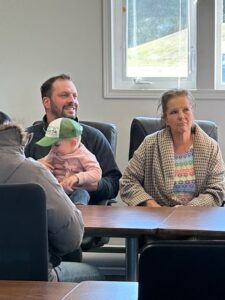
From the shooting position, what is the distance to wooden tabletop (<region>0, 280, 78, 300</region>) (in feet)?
5.15

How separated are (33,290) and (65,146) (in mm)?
1649

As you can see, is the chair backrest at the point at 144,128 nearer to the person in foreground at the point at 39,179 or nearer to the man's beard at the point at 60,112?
the man's beard at the point at 60,112

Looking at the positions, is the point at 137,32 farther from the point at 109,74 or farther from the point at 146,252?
the point at 146,252

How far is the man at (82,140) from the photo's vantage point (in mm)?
3422

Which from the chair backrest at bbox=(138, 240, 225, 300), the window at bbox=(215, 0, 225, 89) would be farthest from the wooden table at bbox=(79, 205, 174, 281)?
the window at bbox=(215, 0, 225, 89)

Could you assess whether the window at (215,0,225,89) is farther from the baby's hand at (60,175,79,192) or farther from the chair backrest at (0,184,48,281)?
the chair backrest at (0,184,48,281)

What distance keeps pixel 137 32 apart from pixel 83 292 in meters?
2.98

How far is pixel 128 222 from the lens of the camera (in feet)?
8.17

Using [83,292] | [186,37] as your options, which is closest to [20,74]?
[186,37]

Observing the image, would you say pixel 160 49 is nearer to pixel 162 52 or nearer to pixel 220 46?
pixel 162 52

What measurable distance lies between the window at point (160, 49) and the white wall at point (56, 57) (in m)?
0.08

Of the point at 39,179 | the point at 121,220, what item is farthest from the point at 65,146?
the point at 39,179

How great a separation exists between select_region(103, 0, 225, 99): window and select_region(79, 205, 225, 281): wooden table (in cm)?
160

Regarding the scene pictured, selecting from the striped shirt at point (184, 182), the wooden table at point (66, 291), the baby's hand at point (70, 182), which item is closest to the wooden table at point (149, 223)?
the baby's hand at point (70, 182)
